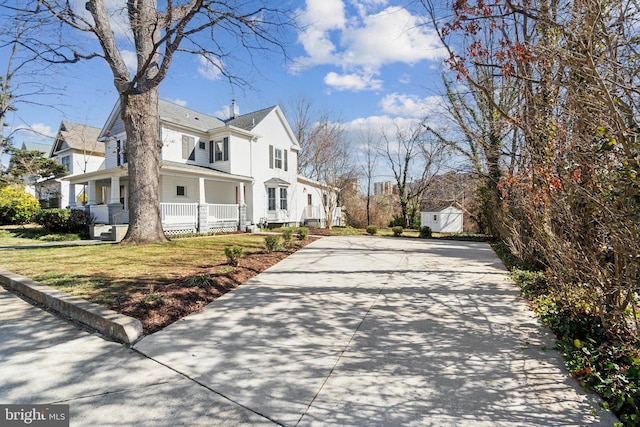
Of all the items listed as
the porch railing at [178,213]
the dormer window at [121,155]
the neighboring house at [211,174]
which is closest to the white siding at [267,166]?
the neighboring house at [211,174]

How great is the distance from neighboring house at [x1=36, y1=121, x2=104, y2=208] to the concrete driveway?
25265 mm

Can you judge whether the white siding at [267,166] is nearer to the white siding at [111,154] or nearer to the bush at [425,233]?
the white siding at [111,154]

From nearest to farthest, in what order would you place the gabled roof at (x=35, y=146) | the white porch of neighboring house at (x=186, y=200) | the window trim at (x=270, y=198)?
the white porch of neighboring house at (x=186, y=200) → the window trim at (x=270, y=198) → the gabled roof at (x=35, y=146)

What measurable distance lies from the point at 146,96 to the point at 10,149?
25.6 metres

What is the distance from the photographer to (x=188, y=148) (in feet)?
56.3

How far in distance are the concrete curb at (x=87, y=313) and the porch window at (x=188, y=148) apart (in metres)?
12.9

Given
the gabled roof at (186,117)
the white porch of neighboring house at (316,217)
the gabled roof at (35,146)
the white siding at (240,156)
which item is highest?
the gabled roof at (35,146)

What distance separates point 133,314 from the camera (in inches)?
148

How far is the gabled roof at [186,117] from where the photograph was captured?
669 inches

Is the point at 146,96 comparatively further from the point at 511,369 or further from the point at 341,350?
the point at 511,369

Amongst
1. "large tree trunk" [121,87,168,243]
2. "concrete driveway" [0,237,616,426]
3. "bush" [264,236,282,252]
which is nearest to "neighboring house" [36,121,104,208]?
"large tree trunk" [121,87,168,243]

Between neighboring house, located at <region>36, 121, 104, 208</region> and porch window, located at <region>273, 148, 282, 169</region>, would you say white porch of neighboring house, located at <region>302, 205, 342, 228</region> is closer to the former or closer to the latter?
porch window, located at <region>273, 148, 282, 169</region>

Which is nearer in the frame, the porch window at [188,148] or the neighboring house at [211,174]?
the neighboring house at [211,174]

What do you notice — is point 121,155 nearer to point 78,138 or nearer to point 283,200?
point 283,200
